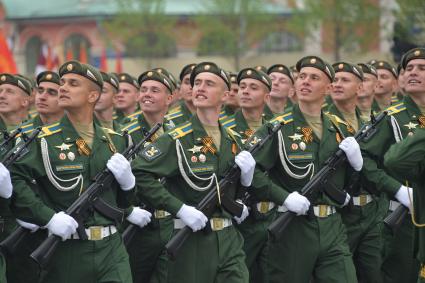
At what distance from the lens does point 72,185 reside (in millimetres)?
7359

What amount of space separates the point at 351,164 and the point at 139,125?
8.74 feet

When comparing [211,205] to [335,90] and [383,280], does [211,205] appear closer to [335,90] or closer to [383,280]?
[383,280]

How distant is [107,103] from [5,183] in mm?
4776

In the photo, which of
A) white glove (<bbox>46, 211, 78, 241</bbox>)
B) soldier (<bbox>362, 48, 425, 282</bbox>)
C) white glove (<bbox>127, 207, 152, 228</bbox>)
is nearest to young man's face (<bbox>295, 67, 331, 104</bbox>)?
soldier (<bbox>362, 48, 425, 282</bbox>)

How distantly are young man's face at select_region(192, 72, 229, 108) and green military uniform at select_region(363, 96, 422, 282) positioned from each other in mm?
1493

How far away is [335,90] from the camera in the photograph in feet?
34.3

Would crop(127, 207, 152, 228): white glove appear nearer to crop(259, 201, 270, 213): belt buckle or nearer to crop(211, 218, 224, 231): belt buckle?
crop(211, 218, 224, 231): belt buckle

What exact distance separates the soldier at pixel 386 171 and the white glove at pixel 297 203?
0.98 meters

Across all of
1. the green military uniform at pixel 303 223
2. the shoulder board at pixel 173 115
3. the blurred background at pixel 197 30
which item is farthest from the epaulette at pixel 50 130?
the blurred background at pixel 197 30

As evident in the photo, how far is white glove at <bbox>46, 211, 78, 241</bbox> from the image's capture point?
7027 mm

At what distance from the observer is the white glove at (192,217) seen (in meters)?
7.52

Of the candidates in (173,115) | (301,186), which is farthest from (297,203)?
(173,115)

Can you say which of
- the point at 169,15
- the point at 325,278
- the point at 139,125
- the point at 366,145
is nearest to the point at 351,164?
the point at 366,145

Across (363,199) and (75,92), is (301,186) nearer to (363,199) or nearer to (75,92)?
(363,199)
